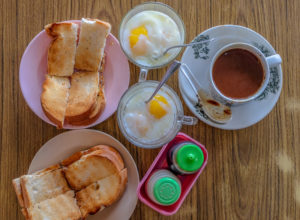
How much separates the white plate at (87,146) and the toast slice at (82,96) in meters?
0.07

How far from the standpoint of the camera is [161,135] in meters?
1.11

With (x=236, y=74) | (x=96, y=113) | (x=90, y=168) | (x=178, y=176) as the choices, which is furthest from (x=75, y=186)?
(x=236, y=74)

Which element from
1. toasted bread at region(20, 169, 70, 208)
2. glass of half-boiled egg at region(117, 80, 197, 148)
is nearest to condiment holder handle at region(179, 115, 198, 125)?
glass of half-boiled egg at region(117, 80, 197, 148)

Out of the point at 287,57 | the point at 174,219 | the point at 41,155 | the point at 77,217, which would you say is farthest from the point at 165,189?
the point at 287,57

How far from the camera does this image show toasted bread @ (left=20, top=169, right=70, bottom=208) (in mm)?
1221

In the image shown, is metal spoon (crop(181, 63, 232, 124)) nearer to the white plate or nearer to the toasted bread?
the white plate

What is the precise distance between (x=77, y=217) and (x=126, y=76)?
56cm

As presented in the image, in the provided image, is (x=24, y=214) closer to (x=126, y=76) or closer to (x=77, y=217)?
(x=77, y=217)

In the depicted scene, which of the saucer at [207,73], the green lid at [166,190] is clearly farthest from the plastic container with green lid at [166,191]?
the saucer at [207,73]

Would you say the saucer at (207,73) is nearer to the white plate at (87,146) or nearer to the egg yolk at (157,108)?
the egg yolk at (157,108)

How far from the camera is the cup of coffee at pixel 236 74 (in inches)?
43.8

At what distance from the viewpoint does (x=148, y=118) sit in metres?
1.11

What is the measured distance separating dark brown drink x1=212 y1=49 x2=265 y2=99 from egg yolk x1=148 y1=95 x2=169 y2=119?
199 millimetres

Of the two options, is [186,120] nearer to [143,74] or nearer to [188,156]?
[188,156]
